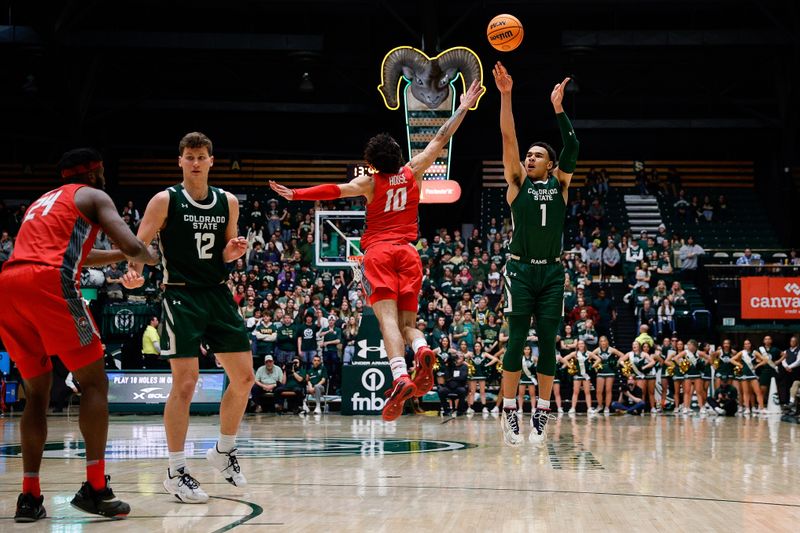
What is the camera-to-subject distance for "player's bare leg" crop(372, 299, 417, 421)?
23.8 feet

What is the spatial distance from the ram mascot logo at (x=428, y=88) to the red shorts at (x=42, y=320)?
21.6 metres

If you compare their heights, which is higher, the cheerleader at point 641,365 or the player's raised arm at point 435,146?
the player's raised arm at point 435,146

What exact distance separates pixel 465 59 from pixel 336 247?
8.21 m

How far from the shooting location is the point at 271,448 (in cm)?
1112

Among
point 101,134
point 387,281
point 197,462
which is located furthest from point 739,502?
point 101,134

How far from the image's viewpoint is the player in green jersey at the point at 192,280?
21.7 ft

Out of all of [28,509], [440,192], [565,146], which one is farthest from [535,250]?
[440,192]

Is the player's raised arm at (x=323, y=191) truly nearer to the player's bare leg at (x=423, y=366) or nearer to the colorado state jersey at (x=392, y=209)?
the colorado state jersey at (x=392, y=209)

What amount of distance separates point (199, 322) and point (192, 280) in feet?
1.04

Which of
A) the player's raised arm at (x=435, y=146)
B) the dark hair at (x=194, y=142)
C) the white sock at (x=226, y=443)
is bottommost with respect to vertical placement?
the white sock at (x=226, y=443)

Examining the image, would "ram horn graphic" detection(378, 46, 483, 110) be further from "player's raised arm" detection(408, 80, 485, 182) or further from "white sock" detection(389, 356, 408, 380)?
"white sock" detection(389, 356, 408, 380)

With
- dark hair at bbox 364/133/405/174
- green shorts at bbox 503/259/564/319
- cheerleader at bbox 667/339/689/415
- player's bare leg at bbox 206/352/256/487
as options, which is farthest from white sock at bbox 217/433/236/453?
cheerleader at bbox 667/339/689/415

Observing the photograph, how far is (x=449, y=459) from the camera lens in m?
9.50

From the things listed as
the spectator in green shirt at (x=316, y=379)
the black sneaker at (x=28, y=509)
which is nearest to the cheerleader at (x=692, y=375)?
Result: the spectator in green shirt at (x=316, y=379)
